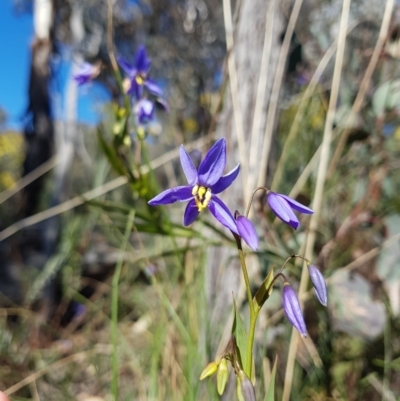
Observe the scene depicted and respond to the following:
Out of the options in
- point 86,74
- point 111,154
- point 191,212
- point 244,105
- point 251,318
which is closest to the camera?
point 251,318

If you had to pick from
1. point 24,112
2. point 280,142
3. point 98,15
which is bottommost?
point 280,142

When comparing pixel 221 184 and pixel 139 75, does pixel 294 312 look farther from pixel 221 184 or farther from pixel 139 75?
pixel 139 75

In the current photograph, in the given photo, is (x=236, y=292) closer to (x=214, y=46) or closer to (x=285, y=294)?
(x=285, y=294)

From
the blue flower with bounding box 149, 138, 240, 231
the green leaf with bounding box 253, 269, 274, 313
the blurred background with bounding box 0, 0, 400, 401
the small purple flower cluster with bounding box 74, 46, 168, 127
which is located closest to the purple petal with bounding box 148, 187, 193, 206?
the blue flower with bounding box 149, 138, 240, 231

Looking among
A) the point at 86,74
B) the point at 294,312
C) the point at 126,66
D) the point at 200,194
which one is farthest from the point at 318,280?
the point at 86,74

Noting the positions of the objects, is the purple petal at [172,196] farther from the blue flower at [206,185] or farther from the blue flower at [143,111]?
the blue flower at [143,111]

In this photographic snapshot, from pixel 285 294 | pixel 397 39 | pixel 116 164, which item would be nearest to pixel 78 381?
pixel 116 164

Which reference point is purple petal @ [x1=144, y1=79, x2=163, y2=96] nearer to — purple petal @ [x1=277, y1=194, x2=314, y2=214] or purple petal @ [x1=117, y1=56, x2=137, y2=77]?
purple petal @ [x1=117, y1=56, x2=137, y2=77]
